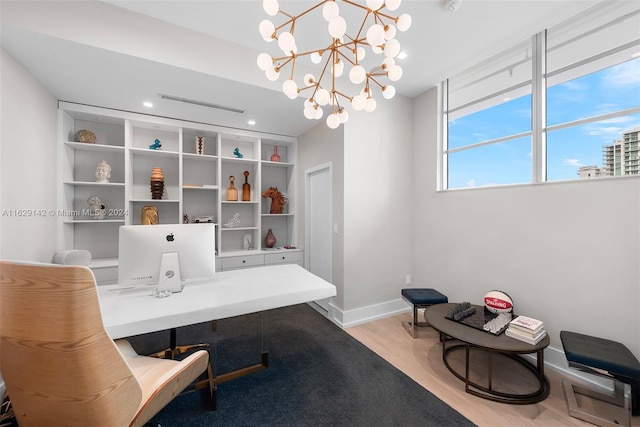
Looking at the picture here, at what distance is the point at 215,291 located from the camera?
5.94 ft

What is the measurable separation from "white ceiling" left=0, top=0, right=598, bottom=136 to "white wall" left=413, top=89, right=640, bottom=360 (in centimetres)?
94

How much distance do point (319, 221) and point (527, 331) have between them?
246 cm

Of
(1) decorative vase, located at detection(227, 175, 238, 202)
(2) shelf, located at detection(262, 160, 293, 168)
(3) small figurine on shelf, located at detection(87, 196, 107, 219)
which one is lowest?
(3) small figurine on shelf, located at detection(87, 196, 107, 219)

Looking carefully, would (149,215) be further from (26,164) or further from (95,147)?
(26,164)

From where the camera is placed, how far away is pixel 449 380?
2.00 meters

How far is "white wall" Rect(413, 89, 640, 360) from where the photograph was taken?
5.92 ft

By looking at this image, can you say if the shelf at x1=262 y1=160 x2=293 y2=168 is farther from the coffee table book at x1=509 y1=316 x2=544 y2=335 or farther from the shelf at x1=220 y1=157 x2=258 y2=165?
the coffee table book at x1=509 y1=316 x2=544 y2=335

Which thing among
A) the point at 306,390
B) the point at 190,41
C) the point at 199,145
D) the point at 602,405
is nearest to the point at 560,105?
the point at 602,405

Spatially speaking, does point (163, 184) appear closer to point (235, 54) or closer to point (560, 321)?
point (235, 54)

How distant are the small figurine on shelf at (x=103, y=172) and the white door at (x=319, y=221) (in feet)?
8.37

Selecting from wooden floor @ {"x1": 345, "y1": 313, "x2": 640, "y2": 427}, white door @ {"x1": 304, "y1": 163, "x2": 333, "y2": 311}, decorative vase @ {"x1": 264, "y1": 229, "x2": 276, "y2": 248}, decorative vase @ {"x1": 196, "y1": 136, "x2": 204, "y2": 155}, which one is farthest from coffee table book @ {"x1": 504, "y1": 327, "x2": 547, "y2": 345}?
decorative vase @ {"x1": 196, "y1": 136, "x2": 204, "y2": 155}

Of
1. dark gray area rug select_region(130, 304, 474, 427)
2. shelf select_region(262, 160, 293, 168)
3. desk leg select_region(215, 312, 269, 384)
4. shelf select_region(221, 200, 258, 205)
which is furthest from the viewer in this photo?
shelf select_region(262, 160, 293, 168)

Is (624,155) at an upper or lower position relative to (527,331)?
upper

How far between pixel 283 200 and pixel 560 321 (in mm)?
3568
